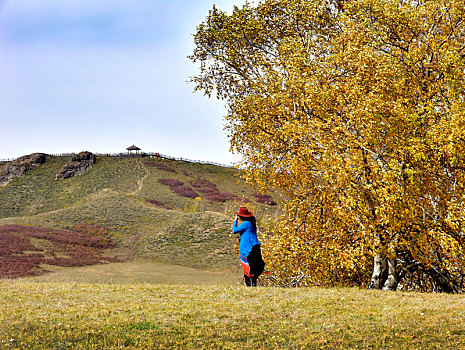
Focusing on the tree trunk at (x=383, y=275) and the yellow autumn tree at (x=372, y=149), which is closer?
the yellow autumn tree at (x=372, y=149)

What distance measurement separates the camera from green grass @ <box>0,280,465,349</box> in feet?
27.4

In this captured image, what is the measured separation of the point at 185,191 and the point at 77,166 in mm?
40854

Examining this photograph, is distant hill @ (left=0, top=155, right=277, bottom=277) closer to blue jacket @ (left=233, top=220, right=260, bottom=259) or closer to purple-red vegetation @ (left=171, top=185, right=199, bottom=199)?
purple-red vegetation @ (left=171, top=185, right=199, bottom=199)

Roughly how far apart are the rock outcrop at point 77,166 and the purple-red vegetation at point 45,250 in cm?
6189

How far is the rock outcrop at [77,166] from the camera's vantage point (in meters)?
112

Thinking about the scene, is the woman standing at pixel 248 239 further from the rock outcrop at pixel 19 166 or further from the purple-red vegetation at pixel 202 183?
the rock outcrop at pixel 19 166

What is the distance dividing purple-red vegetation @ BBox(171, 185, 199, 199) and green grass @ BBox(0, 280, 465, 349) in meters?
77.4

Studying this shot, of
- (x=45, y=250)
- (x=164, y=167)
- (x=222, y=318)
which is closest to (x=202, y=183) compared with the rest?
(x=164, y=167)

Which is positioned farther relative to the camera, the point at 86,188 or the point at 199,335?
the point at 86,188

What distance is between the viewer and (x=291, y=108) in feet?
61.8

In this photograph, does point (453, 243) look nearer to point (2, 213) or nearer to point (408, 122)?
point (408, 122)

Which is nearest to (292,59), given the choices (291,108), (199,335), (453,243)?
(291,108)

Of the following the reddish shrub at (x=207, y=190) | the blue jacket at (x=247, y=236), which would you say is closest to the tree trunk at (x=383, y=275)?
the blue jacket at (x=247, y=236)

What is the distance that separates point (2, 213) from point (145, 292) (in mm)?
86659
